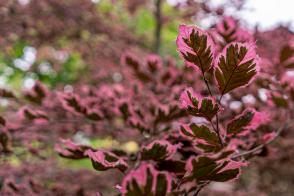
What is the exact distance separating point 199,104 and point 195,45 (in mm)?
128

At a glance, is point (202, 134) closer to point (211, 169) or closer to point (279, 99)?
point (211, 169)

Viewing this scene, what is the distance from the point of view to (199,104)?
82cm

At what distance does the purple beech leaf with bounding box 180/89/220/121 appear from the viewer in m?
0.82

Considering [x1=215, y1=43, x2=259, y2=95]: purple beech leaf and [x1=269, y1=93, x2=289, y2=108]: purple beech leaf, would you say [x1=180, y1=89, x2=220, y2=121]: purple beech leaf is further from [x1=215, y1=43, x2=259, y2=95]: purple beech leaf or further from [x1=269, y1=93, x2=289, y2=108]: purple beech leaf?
[x1=269, y1=93, x2=289, y2=108]: purple beech leaf

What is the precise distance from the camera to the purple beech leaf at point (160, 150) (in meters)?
0.98

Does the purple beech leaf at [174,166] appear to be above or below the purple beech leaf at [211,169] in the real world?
above

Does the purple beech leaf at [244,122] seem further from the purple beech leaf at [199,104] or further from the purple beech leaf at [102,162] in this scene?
the purple beech leaf at [102,162]

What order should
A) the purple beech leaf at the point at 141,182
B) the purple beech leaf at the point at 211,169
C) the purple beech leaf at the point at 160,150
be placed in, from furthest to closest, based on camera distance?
the purple beech leaf at the point at 160,150
the purple beech leaf at the point at 211,169
the purple beech leaf at the point at 141,182

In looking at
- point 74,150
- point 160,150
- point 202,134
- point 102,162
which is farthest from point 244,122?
point 74,150

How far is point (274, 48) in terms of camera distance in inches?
99.3

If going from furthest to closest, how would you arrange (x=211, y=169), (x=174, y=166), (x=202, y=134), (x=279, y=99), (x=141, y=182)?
(x=279, y=99), (x=174, y=166), (x=202, y=134), (x=211, y=169), (x=141, y=182)

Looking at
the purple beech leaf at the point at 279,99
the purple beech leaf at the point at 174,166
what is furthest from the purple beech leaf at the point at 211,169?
A: the purple beech leaf at the point at 279,99

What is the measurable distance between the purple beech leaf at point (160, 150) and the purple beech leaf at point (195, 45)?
26 cm

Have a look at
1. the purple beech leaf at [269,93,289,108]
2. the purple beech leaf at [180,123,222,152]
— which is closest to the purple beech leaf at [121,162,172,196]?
the purple beech leaf at [180,123,222,152]
